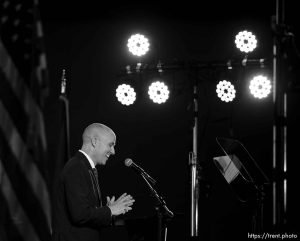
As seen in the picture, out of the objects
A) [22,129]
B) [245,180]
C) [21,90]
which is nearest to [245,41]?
[245,180]

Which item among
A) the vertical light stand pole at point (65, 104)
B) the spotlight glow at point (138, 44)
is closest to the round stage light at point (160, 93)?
the spotlight glow at point (138, 44)

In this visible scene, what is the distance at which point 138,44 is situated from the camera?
651 centimetres

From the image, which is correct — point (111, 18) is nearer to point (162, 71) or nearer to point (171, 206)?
point (162, 71)

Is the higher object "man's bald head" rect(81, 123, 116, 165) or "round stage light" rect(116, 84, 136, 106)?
"round stage light" rect(116, 84, 136, 106)

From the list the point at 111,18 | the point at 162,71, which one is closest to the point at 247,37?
the point at 162,71

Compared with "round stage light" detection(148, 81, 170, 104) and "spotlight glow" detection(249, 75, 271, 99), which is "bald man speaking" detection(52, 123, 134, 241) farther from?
"spotlight glow" detection(249, 75, 271, 99)

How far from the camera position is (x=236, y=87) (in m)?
6.42

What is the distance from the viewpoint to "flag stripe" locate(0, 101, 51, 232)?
21.3 feet

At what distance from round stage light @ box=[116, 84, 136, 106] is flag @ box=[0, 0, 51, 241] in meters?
0.96

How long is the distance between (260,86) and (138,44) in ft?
4.80

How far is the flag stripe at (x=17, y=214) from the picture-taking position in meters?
6.44

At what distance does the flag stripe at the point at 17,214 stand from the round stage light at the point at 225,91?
2.60m

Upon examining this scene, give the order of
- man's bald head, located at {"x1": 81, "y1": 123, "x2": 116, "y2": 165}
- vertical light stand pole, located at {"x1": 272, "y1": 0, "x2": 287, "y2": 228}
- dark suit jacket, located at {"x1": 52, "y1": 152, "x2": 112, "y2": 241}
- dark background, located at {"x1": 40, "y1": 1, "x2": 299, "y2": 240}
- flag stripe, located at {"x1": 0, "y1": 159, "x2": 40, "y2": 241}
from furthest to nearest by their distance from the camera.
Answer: dark background, located at {"x1": 40, "y1": 1, "x2": 299, "y2": 240}
flag stripe, located at {"x1": 0, "y1": 159, "x2": 40, "y2": 241}
man's bald head, located at {"x1": 81, "y1": 123, "x2": 116, "y2": 165}
dark suit jacket, located at {"x1": 52, "y1": 152, "x2": 112, "y2": 241}
vertical light stand pole, located at {"x1": 272, "y1": 0, "x2": 287, "y2": 228}

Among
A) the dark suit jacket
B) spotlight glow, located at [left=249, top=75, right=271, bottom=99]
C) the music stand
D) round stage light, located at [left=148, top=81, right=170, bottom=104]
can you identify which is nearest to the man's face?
the dark suit jacket
